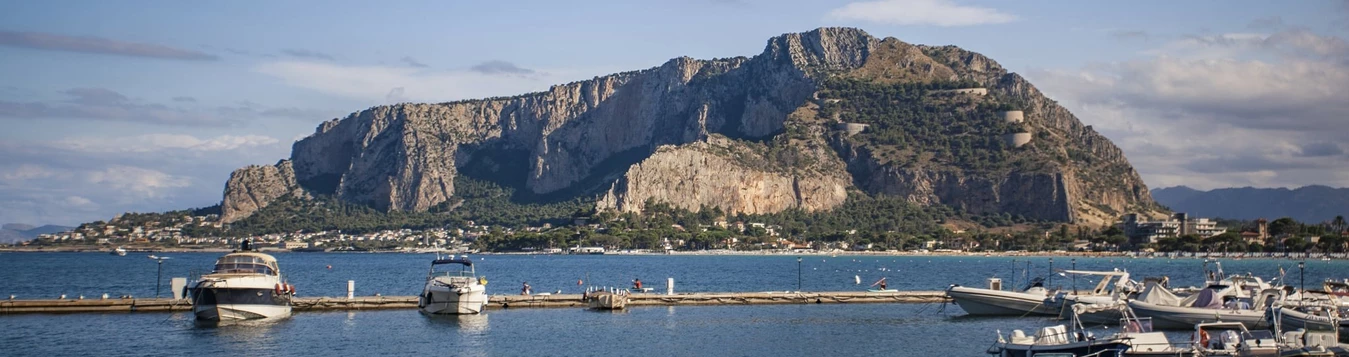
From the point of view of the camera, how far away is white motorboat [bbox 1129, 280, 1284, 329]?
182 ft

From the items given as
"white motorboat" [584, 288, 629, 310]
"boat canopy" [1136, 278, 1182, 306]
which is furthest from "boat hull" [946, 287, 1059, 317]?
"white motorboat" [584, 288, 629, 310]

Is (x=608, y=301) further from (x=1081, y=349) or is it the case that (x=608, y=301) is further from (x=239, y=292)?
(x=1081, y=349)

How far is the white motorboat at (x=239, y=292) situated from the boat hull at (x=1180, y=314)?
37.7 meters

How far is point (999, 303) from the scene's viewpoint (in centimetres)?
6800

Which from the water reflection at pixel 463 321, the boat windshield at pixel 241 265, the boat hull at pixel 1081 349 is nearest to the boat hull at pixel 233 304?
the boat windshield at pixel 241 265

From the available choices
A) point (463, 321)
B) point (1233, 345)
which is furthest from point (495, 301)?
point (1233, 345)

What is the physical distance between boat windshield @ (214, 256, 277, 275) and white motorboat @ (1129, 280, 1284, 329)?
3837 centimetres

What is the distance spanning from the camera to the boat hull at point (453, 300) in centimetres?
6781

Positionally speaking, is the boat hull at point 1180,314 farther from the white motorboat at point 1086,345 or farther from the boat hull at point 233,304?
the boat hull at point 233,304

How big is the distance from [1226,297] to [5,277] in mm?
110897

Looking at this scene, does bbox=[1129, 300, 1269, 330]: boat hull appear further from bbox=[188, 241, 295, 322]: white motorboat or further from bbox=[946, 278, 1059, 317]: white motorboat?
bbox=[188, 241, 295, 322]: white motorboat

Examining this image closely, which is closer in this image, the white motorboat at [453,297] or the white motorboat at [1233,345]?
the white motorboat at [1233,345]

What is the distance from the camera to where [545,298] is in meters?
74.4

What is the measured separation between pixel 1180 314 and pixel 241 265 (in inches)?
1612
